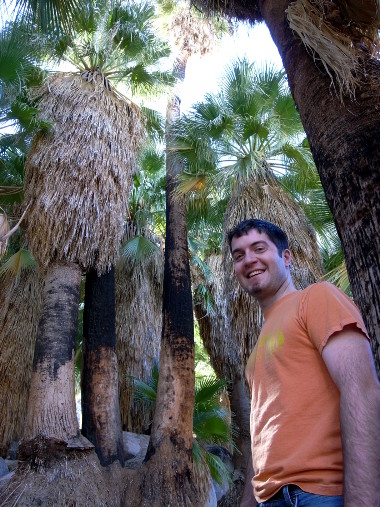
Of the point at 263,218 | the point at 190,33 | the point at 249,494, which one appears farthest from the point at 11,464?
the point at 190,33

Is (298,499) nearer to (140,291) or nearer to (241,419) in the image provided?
(140,291)

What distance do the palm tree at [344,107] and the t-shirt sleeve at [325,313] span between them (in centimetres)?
45

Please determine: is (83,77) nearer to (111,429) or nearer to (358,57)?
(111,429)

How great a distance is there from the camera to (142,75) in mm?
9984

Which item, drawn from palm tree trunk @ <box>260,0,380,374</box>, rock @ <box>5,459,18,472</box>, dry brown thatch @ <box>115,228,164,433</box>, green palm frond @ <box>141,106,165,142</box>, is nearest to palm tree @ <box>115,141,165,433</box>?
dry brown thatch @ <box>115,228,164,433</box>

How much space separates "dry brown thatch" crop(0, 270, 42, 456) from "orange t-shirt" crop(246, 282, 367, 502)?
8.11m

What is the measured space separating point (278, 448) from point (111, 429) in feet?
20.5

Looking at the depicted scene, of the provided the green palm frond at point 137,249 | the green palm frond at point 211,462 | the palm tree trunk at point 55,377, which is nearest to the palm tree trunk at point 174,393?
the green palm frond at point 211,462

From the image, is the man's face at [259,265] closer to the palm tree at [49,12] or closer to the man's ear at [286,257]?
the man's ear at [286,257]

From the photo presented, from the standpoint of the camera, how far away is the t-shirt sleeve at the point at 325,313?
1.62 m

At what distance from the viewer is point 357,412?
149cm

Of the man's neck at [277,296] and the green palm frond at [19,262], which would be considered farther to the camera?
the green palm frond at [19,262]

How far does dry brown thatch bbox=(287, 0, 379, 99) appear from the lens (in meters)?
2.96

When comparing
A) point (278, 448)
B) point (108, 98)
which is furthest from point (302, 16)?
point (108, 98)
